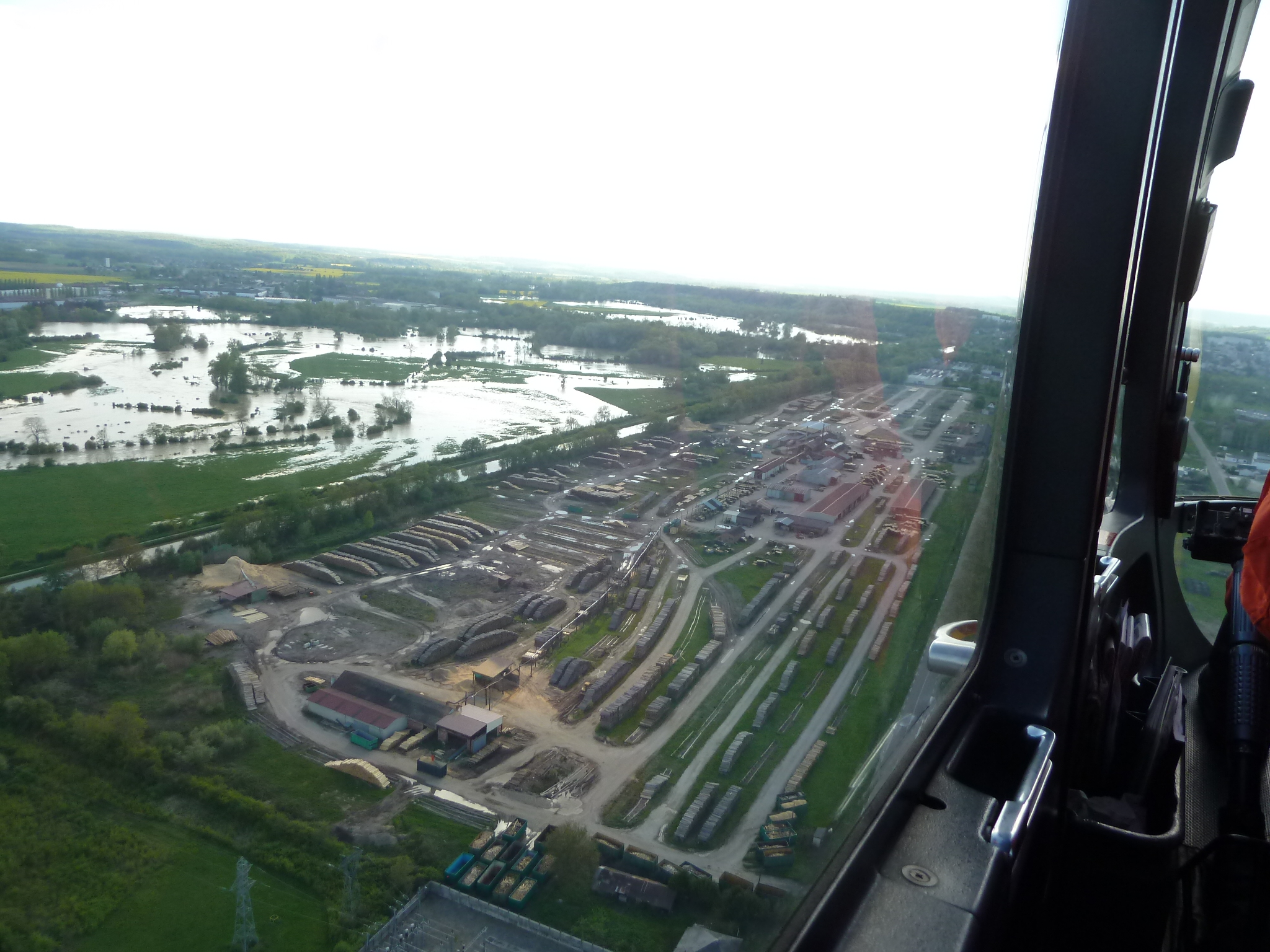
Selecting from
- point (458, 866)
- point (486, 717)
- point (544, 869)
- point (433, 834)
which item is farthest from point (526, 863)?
point (486, 717)

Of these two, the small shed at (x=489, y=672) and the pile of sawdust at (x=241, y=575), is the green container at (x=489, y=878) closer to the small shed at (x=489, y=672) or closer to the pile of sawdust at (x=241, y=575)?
the small shed at (x=489, y=672)

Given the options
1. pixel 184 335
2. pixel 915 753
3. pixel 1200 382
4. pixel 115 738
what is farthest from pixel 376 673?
pixel 184 335

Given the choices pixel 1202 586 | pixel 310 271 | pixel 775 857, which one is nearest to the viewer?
pixel 775 857

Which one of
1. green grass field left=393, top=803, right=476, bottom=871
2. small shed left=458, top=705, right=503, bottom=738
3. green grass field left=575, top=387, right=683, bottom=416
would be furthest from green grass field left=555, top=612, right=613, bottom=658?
green grass field left=575, top=387, right=683, bottom=416

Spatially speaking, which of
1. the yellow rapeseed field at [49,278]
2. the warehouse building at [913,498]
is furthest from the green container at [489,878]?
the yellow rapeseed field at [49,278]

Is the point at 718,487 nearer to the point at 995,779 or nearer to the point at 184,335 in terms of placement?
the point at 995,779

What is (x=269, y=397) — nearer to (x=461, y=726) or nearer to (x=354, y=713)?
(x=354, y=713)

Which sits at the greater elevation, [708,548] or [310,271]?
[310,271]
